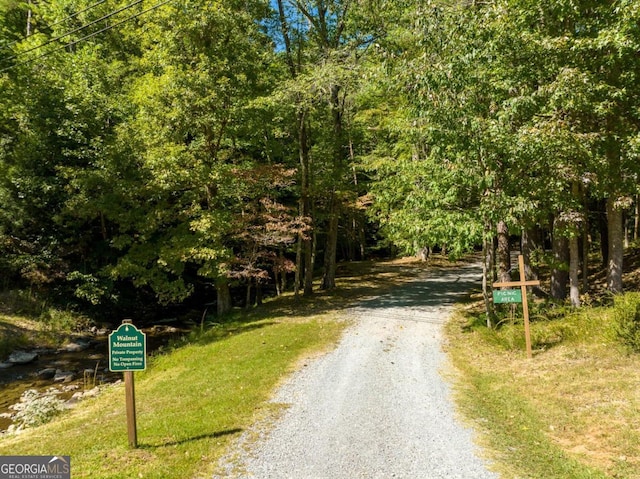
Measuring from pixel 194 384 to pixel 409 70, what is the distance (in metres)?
8.98

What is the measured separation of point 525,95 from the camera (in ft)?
32.8

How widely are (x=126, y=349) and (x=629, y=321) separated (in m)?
9.27

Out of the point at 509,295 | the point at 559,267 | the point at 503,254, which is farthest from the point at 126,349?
the point at 503,254

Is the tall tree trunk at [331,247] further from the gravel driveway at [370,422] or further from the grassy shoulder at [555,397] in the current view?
the grassy shoulder at [555,397]

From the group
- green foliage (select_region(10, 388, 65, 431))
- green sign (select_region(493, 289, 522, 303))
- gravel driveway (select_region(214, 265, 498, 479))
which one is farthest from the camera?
green sign (select_region(493, 289, 522, 303))

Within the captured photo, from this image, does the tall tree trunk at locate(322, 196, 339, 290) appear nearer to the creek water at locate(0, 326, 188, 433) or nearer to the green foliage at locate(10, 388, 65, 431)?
the creek water at locate(0, 326, 188, 433)

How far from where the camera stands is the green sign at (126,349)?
5.41 meters

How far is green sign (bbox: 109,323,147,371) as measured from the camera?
541 cm

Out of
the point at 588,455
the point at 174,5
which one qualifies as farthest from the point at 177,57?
the point at 588,455

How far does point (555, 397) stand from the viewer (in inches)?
275

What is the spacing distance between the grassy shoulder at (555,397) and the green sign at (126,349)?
4.71 m

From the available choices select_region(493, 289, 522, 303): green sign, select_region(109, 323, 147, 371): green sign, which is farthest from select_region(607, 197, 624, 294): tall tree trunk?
select_region(109, 323, 147, 371): green sign

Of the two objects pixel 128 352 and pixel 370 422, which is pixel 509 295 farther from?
pixel 128 352

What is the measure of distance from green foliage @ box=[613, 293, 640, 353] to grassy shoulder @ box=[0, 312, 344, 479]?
6.76 metres
